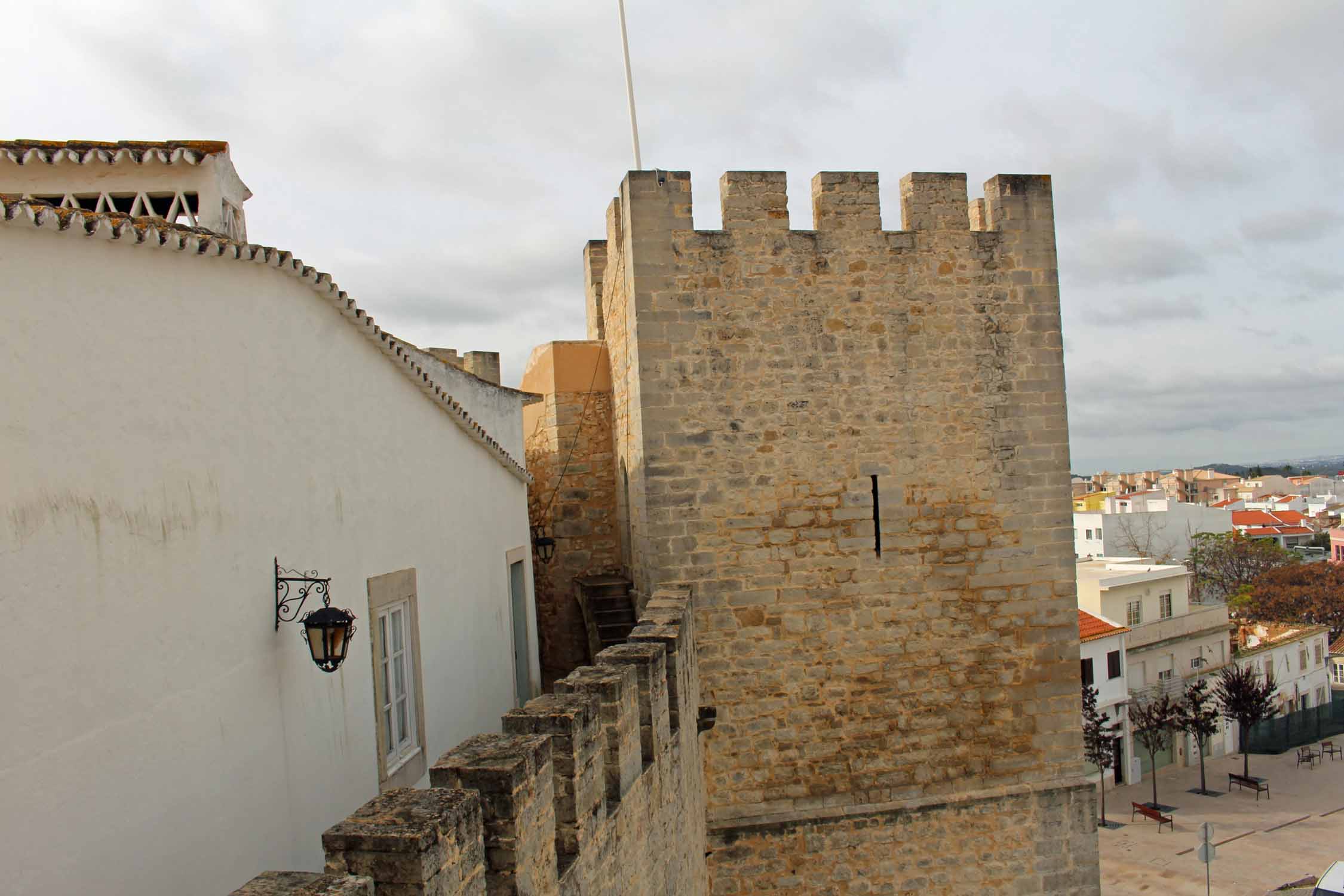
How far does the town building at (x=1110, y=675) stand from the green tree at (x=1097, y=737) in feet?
1.65

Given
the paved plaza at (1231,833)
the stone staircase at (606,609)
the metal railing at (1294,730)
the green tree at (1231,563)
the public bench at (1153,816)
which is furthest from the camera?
the green tree at (1231,563)

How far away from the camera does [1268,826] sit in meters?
23.9

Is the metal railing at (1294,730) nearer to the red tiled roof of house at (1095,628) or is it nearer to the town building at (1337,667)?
the red tiled roof of house at (1095,628)

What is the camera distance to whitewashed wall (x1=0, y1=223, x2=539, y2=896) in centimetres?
270

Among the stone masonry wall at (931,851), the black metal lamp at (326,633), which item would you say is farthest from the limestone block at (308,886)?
the stone masonry wall at (931,851)

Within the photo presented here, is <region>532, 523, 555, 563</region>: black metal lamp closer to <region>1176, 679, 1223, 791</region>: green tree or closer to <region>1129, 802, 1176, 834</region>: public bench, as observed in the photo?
<region>1129, 802, 1176, 834</region>: public bench

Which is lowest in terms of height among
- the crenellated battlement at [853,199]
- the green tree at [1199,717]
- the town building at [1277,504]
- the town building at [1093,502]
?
the green tree at [1199,717]

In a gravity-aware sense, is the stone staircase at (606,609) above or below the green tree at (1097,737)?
above

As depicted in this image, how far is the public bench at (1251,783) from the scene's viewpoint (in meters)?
26.8

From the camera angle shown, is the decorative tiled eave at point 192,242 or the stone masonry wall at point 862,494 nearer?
the decorative tiled eave at point 192,242

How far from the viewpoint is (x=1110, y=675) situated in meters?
26.9

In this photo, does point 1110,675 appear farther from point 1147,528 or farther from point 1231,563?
point 1147,528

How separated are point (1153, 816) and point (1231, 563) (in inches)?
1175

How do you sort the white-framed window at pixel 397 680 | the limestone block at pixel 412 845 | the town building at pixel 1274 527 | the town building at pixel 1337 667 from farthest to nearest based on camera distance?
the town building at pixel 1274 527 → the town building at pixel 1337 667 → the white-framed window at pixel 397 680 → the limestone block at pixel 412 845
